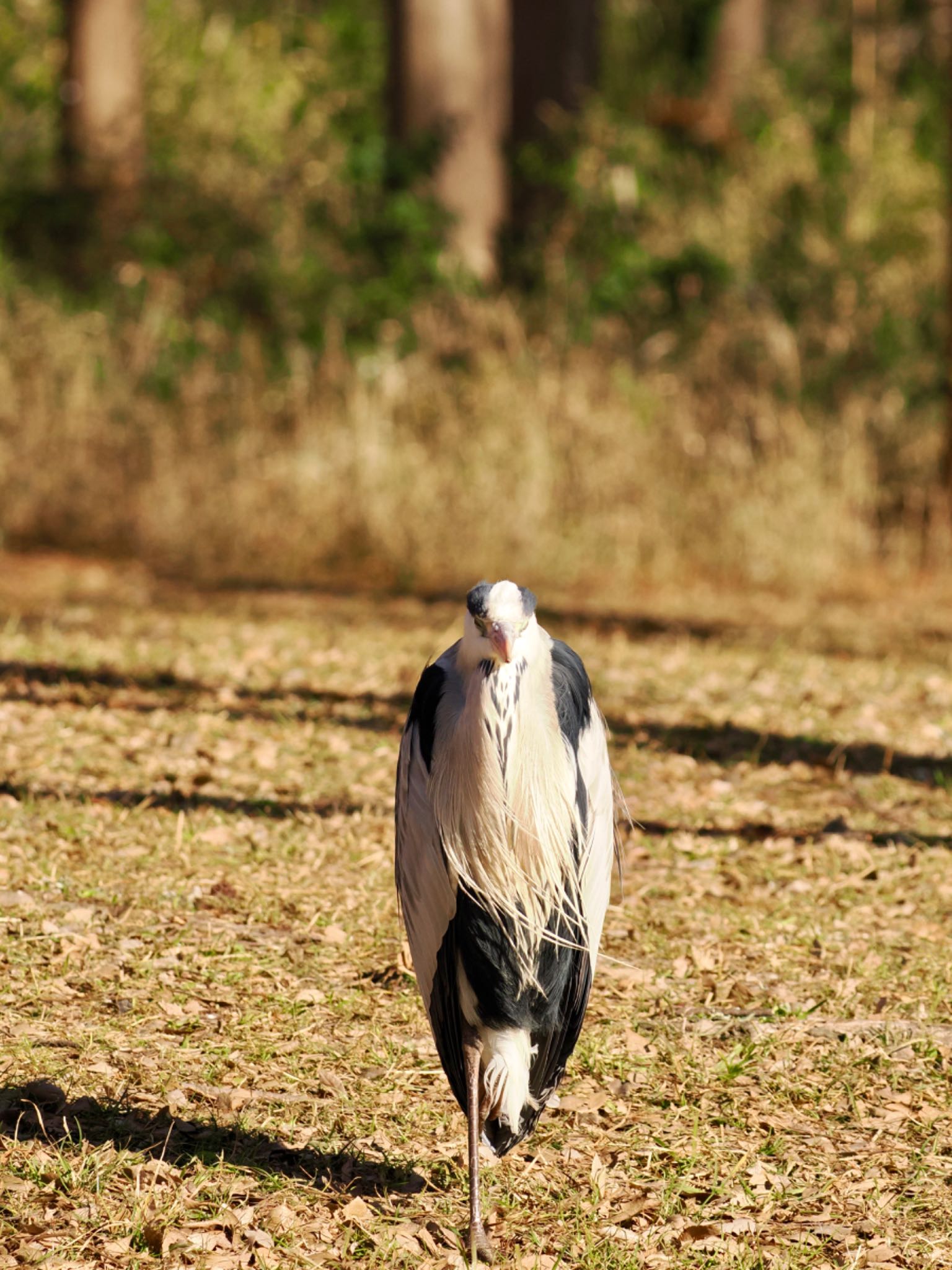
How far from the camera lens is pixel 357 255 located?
11516 mm

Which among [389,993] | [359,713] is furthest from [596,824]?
[359,713]

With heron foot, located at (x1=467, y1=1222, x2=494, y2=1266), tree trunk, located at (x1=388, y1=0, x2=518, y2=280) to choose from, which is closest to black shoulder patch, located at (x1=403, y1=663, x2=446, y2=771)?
heron foot, located at (x1=467, y1=1222, x2=494, y2=1266)

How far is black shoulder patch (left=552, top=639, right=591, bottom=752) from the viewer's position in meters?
2.99

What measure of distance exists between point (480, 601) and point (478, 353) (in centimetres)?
796

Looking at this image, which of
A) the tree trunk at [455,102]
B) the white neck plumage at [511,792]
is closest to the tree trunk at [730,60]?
the tree trunk at [455,102]

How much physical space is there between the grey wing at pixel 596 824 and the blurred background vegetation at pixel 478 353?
6442 millimetres

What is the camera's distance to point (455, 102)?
38.9 ft

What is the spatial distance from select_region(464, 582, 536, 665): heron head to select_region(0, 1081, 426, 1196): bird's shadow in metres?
1.39

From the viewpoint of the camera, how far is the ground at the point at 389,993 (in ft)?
10.7

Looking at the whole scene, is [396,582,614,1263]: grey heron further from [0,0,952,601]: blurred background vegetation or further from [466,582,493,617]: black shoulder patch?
[0,0,952,601]: blurred background vegetation

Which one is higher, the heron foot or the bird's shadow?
the bird's shadow

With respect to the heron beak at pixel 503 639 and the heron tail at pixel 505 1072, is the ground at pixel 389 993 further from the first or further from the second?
the heron beak at pixel 503 639

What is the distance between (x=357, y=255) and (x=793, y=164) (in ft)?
17.6

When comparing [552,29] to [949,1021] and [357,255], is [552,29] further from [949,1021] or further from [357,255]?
[949,1021]
